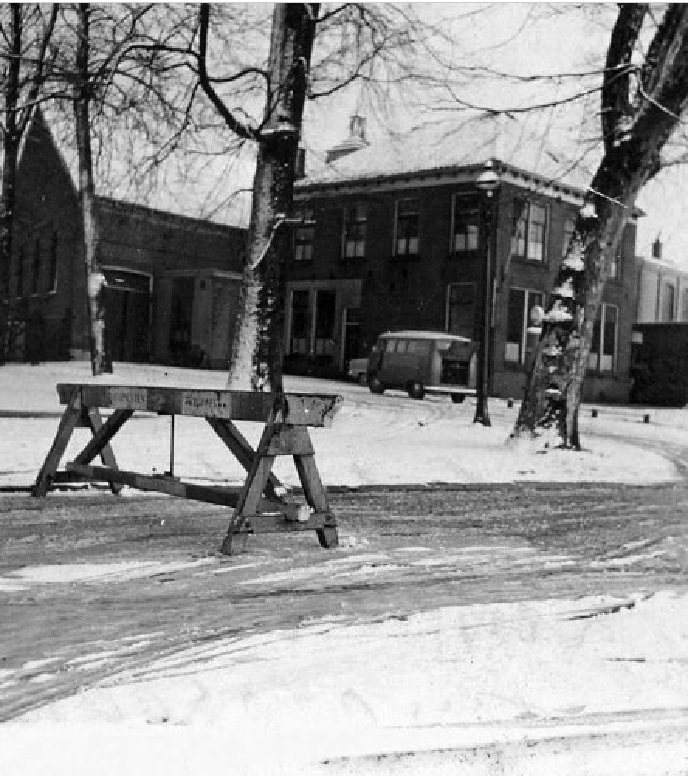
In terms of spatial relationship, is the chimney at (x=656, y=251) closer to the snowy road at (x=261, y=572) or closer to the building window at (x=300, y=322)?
the building window at (x=300, y=322)

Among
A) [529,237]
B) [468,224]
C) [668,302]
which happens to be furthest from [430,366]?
[668,302]

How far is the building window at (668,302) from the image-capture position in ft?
156

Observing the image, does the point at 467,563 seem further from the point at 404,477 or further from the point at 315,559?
the point at 404,477

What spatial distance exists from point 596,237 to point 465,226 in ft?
66.4

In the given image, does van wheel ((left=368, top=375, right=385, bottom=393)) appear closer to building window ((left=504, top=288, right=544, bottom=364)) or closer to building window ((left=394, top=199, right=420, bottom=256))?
building window ((left=504, top=288, right=544, bottom=364))

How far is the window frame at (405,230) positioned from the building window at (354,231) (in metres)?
1.47

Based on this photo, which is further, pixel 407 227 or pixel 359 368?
pixel 407 227

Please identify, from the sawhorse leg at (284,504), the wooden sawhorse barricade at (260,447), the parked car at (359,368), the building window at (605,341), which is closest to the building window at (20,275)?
the parked car at (359,368)

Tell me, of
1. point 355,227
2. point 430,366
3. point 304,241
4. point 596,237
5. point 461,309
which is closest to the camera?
point 596,237

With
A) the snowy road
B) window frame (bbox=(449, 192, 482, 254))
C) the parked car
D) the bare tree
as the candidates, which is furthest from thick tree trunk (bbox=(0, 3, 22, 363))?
the snowy road

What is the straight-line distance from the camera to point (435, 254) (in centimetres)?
3347

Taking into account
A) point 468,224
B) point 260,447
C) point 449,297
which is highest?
point 468,224

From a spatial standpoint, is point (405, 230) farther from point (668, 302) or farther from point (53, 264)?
point (668, 302)

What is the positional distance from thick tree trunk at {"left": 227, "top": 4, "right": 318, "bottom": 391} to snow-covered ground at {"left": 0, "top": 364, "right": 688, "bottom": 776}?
860 centimetres
